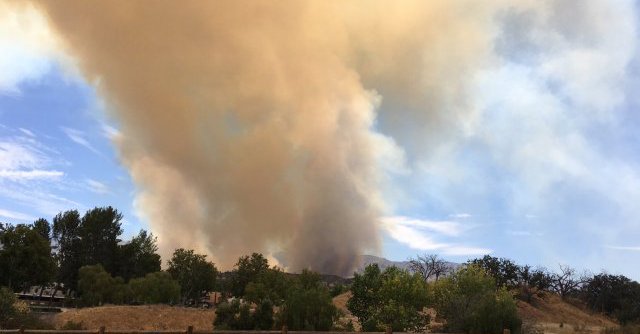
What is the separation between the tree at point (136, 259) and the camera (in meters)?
96.0

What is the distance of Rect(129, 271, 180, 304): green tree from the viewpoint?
6856 cm

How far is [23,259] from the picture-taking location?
68.8 metres

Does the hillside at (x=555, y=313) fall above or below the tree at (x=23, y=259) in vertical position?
below

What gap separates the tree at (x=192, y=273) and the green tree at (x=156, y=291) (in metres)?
11.2

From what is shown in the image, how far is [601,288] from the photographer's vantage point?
9544 cm

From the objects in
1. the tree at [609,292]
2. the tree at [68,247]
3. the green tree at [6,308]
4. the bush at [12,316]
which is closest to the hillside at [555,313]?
the tree at [609,292]

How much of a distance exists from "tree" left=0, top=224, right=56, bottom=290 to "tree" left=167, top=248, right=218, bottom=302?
20.6m

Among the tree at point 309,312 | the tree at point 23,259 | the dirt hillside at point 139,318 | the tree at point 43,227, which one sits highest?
the tree at point 43,227

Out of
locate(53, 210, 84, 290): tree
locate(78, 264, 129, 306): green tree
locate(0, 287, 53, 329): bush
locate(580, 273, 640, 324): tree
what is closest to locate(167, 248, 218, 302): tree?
locate(78, 264, 129, 306): green tree

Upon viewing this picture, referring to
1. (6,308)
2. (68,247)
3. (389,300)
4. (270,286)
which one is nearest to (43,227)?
(68,247)

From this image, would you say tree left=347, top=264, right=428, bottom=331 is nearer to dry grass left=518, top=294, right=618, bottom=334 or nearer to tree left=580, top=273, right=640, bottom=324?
dry grass left=518, top=294, right=618, bottom=334

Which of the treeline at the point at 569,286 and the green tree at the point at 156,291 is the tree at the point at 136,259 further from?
the treeline at the point at 569,286

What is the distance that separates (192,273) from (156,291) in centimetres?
1655

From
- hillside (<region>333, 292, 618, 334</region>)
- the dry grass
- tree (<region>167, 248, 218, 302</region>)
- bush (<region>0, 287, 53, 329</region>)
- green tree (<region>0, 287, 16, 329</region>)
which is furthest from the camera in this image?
tree (<region>167, 248, 218, 302</region>)
